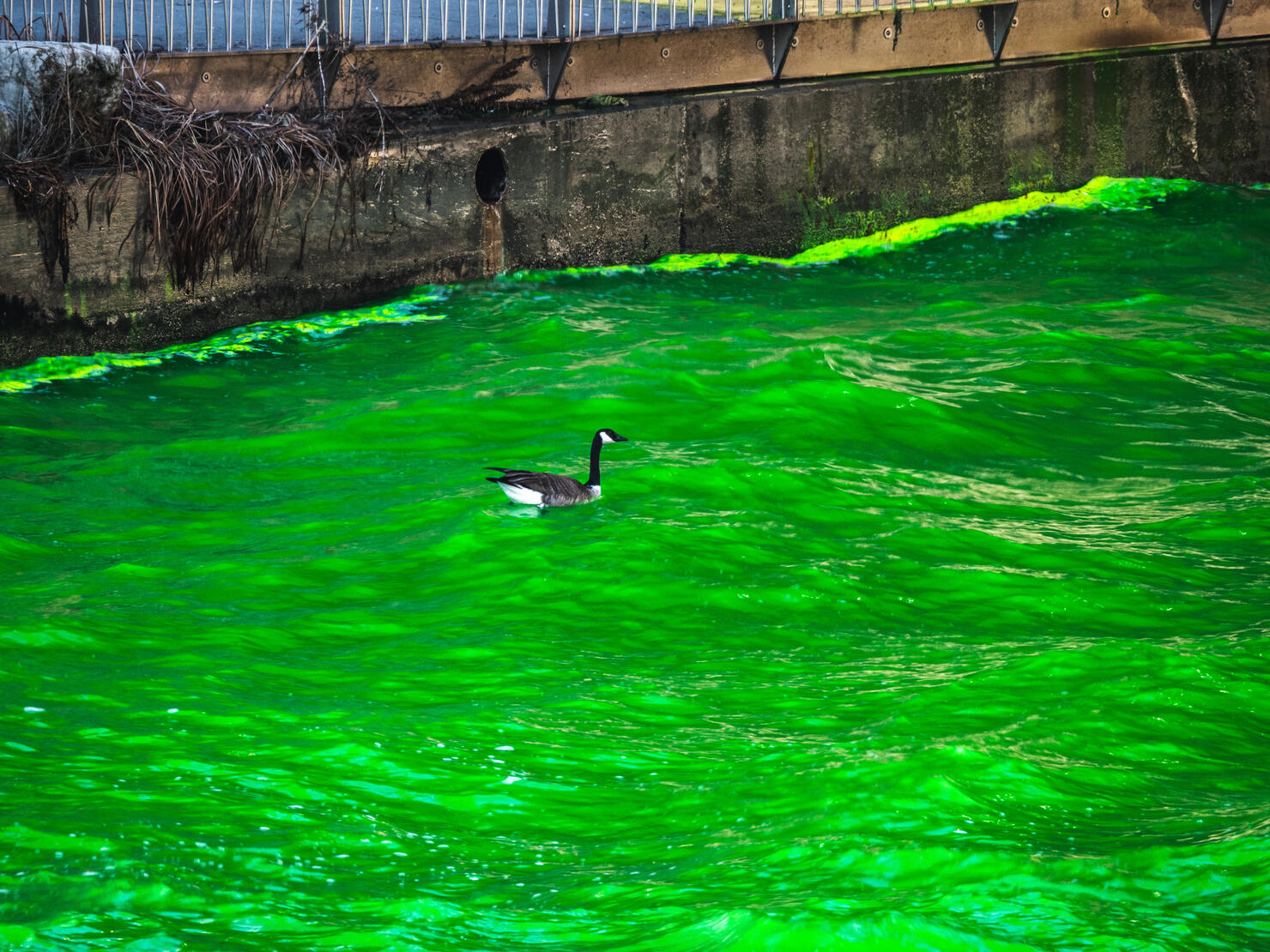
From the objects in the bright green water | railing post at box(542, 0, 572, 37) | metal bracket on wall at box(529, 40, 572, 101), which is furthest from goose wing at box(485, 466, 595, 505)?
railing post at box(542, 0, 572, 37)

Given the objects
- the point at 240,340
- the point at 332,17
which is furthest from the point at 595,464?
the point at 332,17

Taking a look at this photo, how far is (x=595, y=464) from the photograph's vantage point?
32.6 feet

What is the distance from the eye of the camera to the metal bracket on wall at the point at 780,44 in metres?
15.7

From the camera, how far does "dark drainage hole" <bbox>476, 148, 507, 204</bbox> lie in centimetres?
1436

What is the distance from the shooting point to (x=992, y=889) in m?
5.16

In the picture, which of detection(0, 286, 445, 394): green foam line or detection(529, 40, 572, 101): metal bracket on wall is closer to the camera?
detection(0, 286, 445, 394): green foam line

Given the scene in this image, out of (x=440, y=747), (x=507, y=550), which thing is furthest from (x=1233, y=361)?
(x=440, y=747)

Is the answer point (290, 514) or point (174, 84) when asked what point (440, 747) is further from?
point (174, 84)

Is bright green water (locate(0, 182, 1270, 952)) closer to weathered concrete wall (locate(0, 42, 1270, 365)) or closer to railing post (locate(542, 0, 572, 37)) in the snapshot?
weathered concrete wall (locate(0, 42, 1270, 365))

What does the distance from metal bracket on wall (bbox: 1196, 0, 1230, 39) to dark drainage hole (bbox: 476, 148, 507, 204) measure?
9.13 meters

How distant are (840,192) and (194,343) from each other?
723cm

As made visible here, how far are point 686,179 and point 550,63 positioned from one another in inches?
72.2

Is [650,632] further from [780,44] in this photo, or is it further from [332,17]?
[780,44]

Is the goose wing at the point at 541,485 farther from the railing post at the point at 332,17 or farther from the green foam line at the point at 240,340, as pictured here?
the railing post at the point at 332,17
